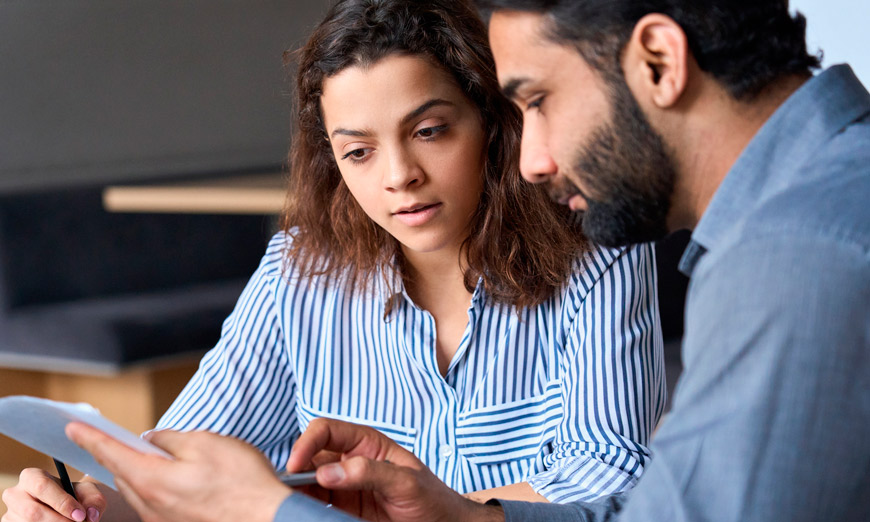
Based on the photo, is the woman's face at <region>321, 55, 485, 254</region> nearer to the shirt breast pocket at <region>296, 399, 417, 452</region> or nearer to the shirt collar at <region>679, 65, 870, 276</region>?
the shirt breast pocket at <region>296, 399, 417, 452</region>

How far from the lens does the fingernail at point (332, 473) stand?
31.4 inches

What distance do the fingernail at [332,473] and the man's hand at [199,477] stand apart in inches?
1.8

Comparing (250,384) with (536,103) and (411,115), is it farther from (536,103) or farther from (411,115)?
(536,103)

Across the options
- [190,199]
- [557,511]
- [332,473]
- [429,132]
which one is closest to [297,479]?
[332,473]

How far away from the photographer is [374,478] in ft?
2.65

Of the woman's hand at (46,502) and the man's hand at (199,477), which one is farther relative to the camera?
the woman's hand at (46,502)

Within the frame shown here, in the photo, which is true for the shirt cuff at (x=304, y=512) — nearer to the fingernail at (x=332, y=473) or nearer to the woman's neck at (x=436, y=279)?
the fingernail at (x=332, y=473)

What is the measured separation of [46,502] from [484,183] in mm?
667

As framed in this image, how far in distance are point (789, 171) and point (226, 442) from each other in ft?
1.71

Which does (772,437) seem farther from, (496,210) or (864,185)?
(496,210)

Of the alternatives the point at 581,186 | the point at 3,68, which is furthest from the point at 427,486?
the point at 3,68

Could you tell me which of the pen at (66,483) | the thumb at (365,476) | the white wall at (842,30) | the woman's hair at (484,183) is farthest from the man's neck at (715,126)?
the white wall at (842,30)

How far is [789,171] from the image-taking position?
2.29 ft

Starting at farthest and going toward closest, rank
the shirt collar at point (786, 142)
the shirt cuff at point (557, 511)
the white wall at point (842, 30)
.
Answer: the white wall at point (842, 30)
the shirt cuff at point (557, 511)
the shirt collar at point (786, 142)
